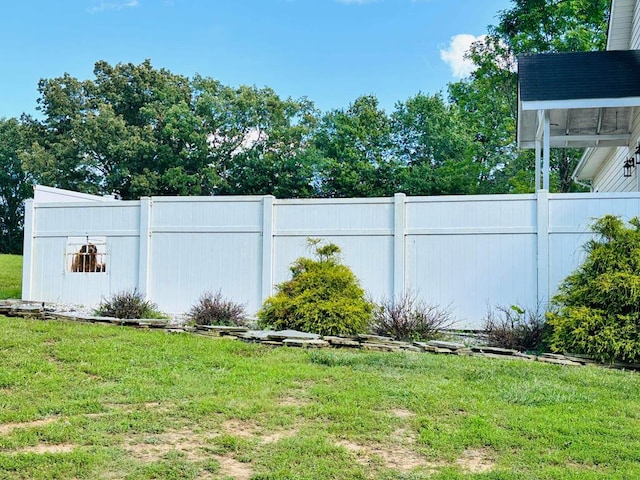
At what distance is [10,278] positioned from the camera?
13031 millimetres

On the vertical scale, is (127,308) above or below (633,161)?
Result: below

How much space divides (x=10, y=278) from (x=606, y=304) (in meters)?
12.6

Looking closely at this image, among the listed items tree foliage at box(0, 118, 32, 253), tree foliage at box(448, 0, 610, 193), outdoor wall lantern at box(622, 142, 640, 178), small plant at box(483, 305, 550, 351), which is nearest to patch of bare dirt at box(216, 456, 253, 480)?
small plant at box(483, 305, 550, 351)

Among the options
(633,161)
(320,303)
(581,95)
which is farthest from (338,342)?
(633,161)

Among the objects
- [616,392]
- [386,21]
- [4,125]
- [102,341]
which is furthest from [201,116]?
[616,392]

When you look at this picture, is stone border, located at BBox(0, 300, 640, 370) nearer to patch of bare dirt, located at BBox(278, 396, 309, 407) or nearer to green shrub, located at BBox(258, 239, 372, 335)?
green shrub, located at BBox(258, 239, 372, 335)

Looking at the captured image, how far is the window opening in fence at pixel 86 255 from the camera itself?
347 inches

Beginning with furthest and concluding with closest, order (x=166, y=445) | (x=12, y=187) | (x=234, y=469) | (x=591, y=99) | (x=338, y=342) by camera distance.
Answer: (x=12, y=187) < (x=591, y=99) < (x=338, y=342) < (x=166, y=445) < (x=234, y=469)

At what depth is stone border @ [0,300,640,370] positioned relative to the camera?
5543 mm

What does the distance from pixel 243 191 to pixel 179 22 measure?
7.85 meters

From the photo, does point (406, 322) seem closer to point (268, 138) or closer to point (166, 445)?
point (166, 445)

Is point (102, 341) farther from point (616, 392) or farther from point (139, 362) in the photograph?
point (616, 392)

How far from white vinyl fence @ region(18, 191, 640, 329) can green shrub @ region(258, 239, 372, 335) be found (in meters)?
0.94

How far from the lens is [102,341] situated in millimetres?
5773
